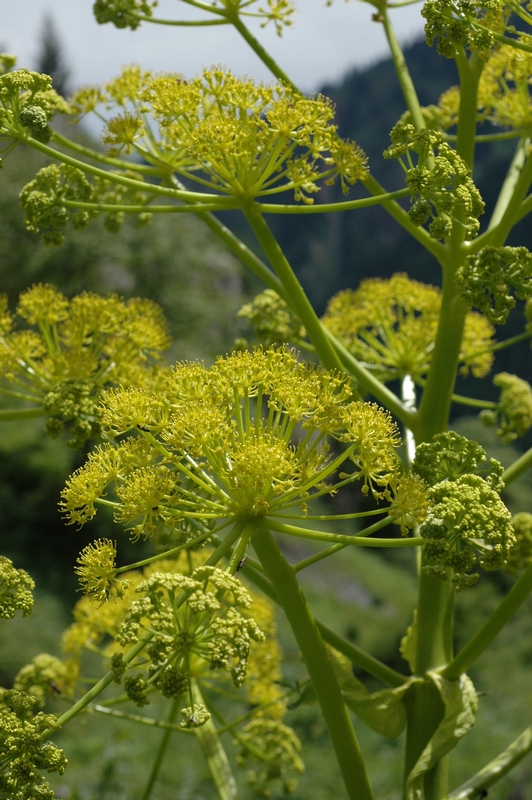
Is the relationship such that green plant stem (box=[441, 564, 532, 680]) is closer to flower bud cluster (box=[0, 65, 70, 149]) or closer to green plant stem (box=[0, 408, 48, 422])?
green plant stem (box=[0, 408, 48, 422])

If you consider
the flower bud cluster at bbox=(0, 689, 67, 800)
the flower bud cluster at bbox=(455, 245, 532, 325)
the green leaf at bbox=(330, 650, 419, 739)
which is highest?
the flower bud cluster at bbox=(455, 245, 532, 325)

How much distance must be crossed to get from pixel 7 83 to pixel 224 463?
1.36 metres

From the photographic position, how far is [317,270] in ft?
292

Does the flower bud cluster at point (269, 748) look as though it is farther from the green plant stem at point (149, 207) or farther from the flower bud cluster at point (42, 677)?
the green plant stem at point (149, 207)

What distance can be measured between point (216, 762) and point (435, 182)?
8.94 feet

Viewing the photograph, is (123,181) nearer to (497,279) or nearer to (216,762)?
(497,279)

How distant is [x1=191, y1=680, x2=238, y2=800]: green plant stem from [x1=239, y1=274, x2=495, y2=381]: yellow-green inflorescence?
66.8 inches

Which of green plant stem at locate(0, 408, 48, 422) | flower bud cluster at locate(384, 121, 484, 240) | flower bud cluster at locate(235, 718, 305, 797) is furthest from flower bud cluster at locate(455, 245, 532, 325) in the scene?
flower bud cluster at locate(235, 718, 305, 797)

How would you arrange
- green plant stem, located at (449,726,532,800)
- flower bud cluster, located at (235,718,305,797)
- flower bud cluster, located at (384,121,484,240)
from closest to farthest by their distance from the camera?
flower bud cluster, located at (384,121,484,240)
green plant stem, located at (449,726,532,800)
flower bud cluster, located at (235,718,305,797)

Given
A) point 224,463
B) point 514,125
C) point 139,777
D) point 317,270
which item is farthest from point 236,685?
point 317,270

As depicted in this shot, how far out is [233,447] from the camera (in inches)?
103

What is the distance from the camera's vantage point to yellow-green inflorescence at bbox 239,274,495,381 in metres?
4.23

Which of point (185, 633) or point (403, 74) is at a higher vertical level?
point (403, 74)

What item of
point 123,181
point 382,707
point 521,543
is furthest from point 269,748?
point 123,181
